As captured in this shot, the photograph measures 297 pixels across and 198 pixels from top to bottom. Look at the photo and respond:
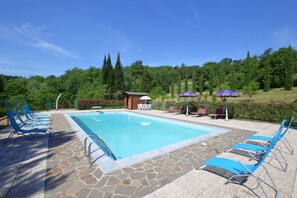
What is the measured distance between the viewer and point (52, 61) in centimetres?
2583

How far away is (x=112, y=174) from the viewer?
118 inches

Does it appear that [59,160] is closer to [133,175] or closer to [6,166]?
[6,166]

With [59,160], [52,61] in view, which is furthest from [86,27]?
[52,61]

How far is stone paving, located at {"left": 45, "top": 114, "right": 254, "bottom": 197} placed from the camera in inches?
96.8

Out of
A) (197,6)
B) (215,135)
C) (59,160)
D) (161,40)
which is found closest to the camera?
(59,160)

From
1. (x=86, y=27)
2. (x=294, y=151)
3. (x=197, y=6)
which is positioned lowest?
(x=294, y=151)

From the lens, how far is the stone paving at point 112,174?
2.46 meters

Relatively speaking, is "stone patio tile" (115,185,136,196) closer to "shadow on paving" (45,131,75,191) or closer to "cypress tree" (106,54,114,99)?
"shadow on paving" (45,131,75,191)

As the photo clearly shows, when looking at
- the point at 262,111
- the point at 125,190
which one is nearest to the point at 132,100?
the point at 262,111

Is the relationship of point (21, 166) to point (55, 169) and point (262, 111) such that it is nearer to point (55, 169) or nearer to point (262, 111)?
point (55, 169)

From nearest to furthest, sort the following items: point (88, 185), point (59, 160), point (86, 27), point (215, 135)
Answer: point (88, 185) → point (59, 160) → point (215, 135) → point (86, 27)

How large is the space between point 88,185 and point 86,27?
13.7 m

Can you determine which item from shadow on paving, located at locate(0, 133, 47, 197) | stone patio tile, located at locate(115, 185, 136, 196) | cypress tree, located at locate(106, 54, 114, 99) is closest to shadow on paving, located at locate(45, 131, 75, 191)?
shadow on paving, located at locate(0, 133, 47, 197)

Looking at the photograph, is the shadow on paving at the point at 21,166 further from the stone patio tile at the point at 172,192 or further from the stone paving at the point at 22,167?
the stone patio tile at the point at 172,192
